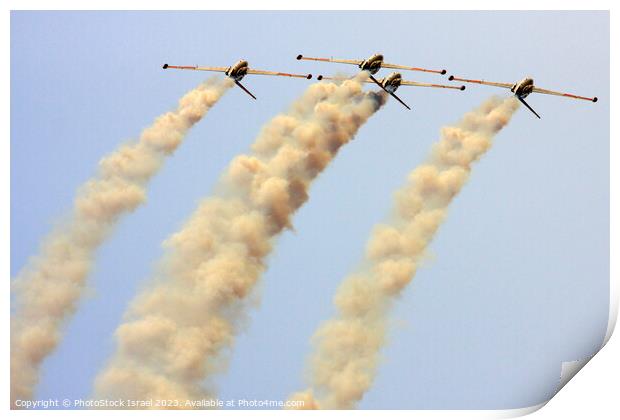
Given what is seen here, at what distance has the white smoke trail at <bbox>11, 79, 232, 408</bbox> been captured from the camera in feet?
187

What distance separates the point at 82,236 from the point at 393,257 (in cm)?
1221

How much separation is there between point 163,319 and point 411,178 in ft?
39.4

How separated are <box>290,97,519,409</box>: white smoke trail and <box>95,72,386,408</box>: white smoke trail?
355 cm

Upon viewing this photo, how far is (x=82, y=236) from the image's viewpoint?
2275 inches

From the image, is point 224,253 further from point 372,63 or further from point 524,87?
point 524,87

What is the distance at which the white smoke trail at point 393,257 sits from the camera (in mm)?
56812

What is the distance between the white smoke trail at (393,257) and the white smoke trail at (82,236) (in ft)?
28.9

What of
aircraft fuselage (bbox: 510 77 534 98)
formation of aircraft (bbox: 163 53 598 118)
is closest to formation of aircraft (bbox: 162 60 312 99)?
formation of aircraft (bbox: 163 53 598 118)

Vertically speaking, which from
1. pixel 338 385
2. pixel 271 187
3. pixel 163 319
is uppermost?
pixel 271 187

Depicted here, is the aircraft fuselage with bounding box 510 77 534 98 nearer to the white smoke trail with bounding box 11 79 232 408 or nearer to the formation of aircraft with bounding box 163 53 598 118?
the formation of aircraft with bounding box 163 53 598 118

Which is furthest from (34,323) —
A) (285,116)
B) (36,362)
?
(285,116)

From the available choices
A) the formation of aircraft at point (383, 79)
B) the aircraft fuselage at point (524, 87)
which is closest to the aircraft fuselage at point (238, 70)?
the formation of aircraft at point (383, 79)
